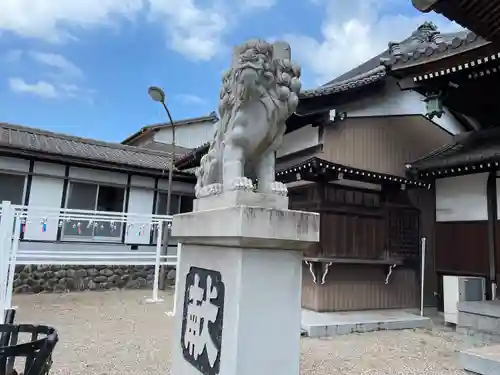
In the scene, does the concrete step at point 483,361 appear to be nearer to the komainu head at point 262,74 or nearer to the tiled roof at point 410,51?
the komainu head at point 262,74

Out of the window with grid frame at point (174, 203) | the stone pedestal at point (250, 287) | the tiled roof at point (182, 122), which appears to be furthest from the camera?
the tiled roof at point (182, 122)

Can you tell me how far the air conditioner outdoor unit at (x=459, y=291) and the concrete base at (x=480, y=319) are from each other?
1.72 ft

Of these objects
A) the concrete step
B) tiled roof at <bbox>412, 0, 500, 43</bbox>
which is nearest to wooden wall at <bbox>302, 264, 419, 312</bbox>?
the concrete step

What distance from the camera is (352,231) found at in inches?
283

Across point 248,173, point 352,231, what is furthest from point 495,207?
point 248,173

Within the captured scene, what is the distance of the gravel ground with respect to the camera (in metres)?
4.18

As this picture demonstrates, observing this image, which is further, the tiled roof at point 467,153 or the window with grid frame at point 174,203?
the window with grid frame at point 174,203

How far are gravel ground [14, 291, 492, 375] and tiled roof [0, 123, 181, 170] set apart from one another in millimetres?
3745

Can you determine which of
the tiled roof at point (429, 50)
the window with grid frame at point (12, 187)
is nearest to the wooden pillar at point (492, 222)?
the tiled roof at point (429, 50)

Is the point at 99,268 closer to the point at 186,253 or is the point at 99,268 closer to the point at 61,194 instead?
the point at 61,194

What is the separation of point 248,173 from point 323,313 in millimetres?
4902

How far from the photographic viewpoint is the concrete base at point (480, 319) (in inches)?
221

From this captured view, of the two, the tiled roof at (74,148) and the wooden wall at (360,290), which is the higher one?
the tiled roof at (74,148)

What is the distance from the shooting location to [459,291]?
22.4 feet
